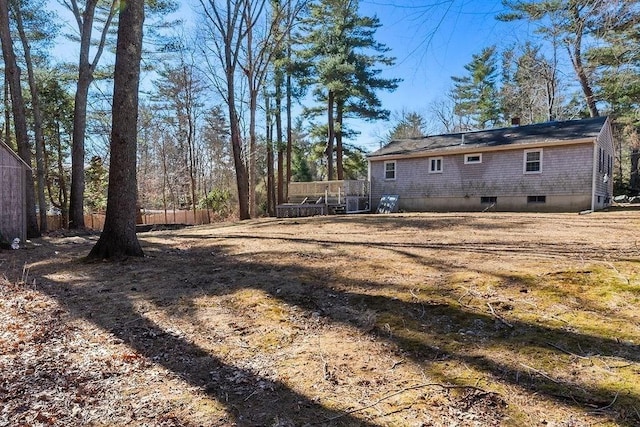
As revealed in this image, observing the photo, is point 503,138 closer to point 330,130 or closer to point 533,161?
point 533,161

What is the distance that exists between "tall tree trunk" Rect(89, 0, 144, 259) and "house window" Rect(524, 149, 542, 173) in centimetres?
1410

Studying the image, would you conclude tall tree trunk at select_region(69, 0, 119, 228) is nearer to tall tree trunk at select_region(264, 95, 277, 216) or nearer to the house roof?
tall tree trunk at select_region(264, 95, 277, 216)

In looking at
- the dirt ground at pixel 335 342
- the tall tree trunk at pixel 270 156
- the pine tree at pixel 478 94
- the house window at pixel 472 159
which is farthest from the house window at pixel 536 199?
the pine tree at pixel 478 94

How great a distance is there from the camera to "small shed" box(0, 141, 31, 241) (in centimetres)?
792

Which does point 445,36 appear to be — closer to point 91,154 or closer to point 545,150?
point 545,150

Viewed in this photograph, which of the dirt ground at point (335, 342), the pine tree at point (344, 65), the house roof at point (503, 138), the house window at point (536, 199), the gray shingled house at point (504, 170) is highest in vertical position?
the pine tree at point (344, 65)

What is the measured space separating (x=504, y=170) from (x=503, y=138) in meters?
1.49

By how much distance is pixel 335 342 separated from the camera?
9.48 ft

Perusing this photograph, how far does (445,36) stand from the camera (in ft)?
8.66

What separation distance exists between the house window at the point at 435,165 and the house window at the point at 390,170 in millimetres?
1803

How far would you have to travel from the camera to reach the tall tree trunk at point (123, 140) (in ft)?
18.7

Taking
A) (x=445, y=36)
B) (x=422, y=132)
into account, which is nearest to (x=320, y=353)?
(x=445, y=36)

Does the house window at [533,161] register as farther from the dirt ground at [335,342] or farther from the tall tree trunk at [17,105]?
the tall tree trunk at [17,105]

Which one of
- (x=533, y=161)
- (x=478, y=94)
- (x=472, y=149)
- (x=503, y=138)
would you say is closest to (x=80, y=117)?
(x=472, y=149)
